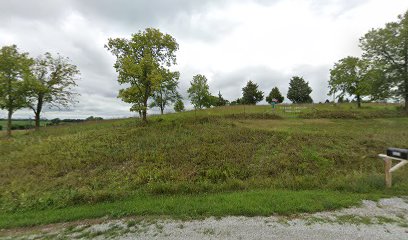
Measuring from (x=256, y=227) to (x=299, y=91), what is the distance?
238ft

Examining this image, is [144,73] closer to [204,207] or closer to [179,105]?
[204,207]

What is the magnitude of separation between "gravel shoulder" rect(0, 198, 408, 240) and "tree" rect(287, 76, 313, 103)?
69611mm

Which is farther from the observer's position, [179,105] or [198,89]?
[179,105]

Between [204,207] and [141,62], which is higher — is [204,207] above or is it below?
below

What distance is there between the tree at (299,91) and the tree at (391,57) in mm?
41400

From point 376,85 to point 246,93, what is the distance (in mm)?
42167

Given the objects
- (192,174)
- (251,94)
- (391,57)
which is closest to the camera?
(192,174)

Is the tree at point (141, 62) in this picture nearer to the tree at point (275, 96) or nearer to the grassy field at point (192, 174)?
the grassy field at point (192, 174)

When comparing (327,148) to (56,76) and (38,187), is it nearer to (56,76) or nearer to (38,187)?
(38,187)

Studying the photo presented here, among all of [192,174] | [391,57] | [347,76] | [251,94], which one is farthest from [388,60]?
[251,94]

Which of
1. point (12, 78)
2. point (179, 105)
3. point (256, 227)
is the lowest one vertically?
point (256, 227)

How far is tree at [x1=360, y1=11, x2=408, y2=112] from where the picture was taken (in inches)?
1042

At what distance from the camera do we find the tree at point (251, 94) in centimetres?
6783

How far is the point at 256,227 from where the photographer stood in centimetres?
502
